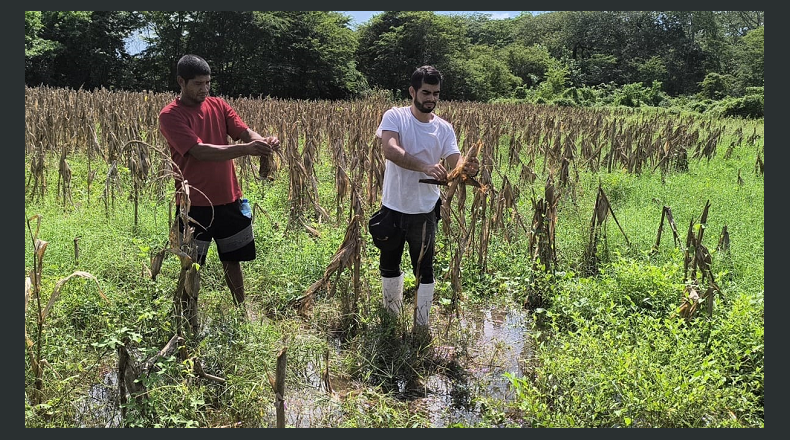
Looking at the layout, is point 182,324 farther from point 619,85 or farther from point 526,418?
point 619,85

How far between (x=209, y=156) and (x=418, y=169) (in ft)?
3.75

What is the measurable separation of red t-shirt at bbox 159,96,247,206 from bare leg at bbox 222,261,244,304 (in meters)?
0.46

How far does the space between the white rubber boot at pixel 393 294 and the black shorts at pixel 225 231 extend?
87 centimetres

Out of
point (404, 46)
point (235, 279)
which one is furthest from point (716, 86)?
point (235, 279)

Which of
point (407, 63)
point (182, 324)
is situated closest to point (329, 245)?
point (182, 324)

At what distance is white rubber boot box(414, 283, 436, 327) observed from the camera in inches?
135

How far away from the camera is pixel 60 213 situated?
5543 millimetres

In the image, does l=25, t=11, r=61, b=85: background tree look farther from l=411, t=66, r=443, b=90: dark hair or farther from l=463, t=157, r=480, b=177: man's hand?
l=463, t=157, r=480, b=177: man's hand

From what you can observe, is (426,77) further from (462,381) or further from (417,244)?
(462,381)

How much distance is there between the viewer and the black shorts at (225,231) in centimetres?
329

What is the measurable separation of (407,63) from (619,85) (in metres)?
20.1

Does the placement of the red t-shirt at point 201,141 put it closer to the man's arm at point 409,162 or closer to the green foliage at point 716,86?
the man's arm at point 409,162

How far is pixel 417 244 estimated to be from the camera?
3314 mm

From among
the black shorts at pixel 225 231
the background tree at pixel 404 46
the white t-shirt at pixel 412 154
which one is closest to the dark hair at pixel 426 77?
the white t-shirt at pixel 412 154
